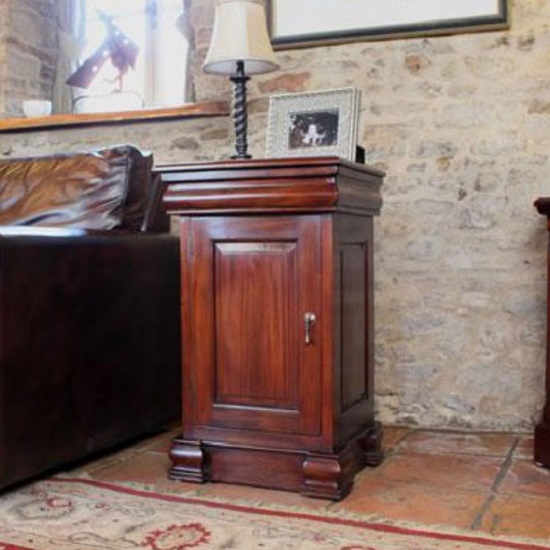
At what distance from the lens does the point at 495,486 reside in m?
2.17

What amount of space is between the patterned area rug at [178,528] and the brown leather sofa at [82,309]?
0.60 feet

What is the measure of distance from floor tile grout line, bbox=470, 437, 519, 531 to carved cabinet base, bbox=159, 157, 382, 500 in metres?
0.36

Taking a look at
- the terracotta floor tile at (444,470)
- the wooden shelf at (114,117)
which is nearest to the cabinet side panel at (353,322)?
the terracotta floor tile at (444,470)

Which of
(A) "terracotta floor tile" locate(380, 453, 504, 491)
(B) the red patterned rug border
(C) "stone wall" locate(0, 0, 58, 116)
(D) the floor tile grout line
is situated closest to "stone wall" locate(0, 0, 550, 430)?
(D) the floor tile grout line

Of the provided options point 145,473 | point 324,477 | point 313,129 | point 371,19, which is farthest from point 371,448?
point 371,19

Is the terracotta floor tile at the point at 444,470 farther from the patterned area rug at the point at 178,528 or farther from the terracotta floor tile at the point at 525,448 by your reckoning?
the patterned area rug at the point at 178,528

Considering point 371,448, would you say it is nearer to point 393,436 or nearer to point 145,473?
point 393,436

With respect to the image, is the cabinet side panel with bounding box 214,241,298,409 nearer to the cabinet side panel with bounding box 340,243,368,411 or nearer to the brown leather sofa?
the cabinet side panel with bounding box 340,243,368,411

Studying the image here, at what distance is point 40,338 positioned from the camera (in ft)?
7.09

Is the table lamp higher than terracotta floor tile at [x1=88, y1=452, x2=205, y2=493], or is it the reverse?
the table lamp

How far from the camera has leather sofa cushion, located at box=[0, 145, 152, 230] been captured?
2605 millimetres

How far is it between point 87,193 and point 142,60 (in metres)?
1.42

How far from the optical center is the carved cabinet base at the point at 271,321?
6.81 ft

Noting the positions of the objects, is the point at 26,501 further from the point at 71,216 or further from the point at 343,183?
the point at 343,183
